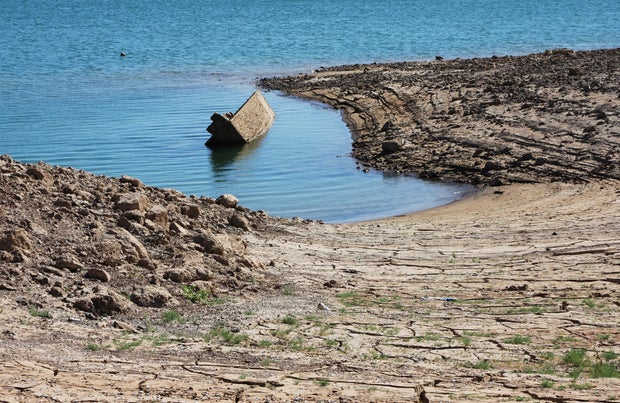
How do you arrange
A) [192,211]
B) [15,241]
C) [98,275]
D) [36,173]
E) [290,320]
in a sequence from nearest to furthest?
[290,320]
[15,241]
[98,275]
[36,173]
[192,211]

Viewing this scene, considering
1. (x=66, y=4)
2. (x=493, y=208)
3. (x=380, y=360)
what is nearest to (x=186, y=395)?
(x=380, y=360)

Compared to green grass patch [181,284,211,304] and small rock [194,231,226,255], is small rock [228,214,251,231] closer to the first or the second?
small rock [194,231,226,255]

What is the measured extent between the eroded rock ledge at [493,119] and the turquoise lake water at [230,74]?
957mm

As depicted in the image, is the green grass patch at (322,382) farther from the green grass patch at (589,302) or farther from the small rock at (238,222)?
the small rock at (238,222)

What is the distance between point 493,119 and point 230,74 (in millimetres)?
19554

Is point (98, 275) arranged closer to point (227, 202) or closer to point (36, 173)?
point (36, 173)

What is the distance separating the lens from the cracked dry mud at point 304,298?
7.54 meters

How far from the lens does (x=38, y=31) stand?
213 ft

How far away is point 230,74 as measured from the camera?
41.5 metres

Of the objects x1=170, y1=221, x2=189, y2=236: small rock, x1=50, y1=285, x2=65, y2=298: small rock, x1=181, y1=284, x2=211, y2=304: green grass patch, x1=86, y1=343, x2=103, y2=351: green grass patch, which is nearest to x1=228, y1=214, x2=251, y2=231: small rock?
x1=170, y1=221, x2=189, y2=236: small rock

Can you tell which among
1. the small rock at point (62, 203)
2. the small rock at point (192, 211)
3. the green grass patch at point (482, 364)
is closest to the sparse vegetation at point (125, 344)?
the green grass patch at point (482, 364)

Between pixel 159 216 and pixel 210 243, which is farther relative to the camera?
pixel 159 216

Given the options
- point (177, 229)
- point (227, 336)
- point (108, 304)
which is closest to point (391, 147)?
point (177, 229)

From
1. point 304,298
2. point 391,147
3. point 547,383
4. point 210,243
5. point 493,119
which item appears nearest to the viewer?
point 547,383
